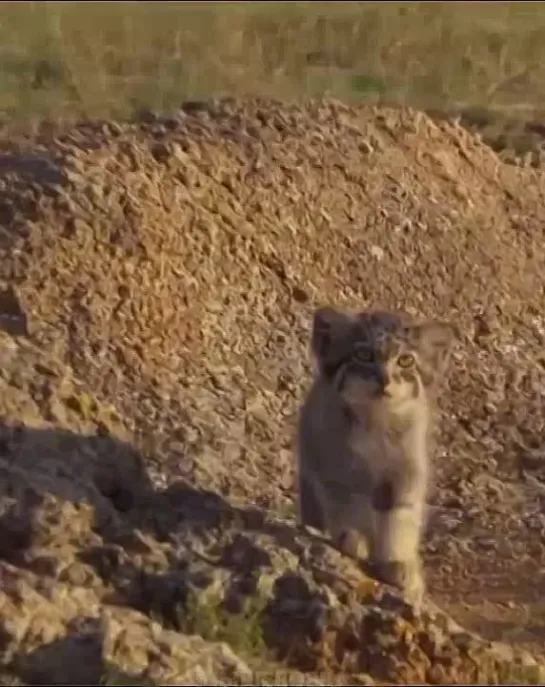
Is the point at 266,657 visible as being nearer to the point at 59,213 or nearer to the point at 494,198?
the point at 59,213

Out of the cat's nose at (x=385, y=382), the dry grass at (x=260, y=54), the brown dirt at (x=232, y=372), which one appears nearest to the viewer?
the brown dirt at (x=232, y=372)

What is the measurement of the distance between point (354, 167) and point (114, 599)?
692 cm

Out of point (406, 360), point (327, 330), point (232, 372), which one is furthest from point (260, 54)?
point (406, 360)

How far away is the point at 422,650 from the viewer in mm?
6496

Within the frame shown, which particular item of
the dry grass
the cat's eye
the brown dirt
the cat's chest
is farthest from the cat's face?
the dry grass

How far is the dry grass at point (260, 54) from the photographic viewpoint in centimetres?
1658

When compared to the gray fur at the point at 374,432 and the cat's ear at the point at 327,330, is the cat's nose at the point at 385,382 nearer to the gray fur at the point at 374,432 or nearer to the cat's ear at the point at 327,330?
the gray fur at the point at 374,432

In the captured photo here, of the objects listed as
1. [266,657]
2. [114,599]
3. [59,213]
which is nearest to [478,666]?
[266,657]

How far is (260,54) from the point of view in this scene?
740 inches

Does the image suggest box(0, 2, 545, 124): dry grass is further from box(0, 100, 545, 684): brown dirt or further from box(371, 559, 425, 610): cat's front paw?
box(371, 559, 425, 610): cat's front paw

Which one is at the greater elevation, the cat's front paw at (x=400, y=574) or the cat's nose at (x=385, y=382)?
the cat's nose at (x=385, y=382)

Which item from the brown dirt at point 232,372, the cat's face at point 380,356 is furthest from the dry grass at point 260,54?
the cat's face at point 380,356

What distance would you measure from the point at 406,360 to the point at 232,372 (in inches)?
→ 149

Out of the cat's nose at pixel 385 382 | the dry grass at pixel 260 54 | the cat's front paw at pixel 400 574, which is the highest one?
the dry grass at pixel 260 54
